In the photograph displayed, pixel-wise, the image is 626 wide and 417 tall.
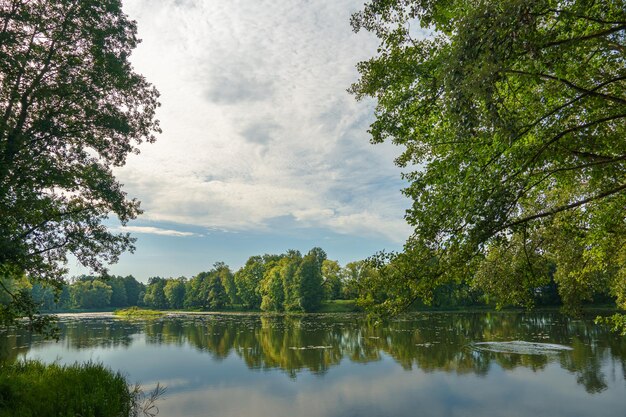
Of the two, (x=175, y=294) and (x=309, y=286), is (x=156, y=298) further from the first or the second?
(x=309, y=286)

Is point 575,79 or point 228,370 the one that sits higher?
point 575,79

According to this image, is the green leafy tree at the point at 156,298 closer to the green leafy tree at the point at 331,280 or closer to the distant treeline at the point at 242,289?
the distant treeline at the point at 242,289

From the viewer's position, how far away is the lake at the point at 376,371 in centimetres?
1680

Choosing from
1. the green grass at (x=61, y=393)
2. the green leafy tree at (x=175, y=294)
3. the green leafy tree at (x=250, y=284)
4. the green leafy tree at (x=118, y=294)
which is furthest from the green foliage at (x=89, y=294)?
the green grass at (x=61, y=393)

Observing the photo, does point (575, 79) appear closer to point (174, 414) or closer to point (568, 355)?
point (174, 414)

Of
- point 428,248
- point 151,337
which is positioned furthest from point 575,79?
point 151,337

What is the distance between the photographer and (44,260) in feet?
48.3

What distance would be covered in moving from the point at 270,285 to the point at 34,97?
86833mm

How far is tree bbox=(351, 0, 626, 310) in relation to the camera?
5664 millimetres

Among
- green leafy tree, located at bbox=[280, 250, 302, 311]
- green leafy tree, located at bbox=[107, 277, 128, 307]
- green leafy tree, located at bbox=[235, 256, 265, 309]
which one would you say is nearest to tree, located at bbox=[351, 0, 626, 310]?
green leafy tree, located at bbox=[280, 250, 302, 311]

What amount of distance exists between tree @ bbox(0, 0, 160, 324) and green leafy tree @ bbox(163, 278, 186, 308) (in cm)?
12286

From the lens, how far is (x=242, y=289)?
11144cm

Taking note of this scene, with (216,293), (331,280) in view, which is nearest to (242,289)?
(216,293)

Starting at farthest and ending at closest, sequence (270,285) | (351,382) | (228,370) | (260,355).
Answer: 1. (270,285)
2. (260,355)
3. (228,370)
4. (351,382)
